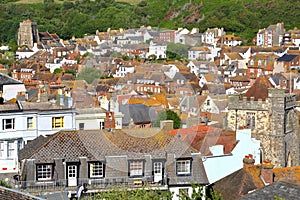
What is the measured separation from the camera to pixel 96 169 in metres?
22.2

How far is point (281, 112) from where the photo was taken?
35.9 meters

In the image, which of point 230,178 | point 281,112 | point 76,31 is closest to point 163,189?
point 230,178

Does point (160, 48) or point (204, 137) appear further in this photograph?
point (160, 48)

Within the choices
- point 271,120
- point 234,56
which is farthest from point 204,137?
point 234,56

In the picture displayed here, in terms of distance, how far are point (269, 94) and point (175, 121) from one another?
7.20 m

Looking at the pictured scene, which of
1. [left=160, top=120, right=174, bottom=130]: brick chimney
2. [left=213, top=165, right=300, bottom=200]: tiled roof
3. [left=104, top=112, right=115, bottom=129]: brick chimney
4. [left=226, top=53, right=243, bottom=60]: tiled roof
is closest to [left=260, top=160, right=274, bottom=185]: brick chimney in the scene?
[left=213, top=165, right=300, bottom=200]: tiled roof

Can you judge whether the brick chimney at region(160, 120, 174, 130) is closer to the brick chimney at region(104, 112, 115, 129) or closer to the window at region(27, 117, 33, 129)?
the brick chimney at region(104, 112, 115, 129)

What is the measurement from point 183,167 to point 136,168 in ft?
5.38

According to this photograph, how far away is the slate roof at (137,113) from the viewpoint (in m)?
29.9

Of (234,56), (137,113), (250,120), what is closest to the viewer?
(137,113)

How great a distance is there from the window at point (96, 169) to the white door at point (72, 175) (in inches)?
19.6

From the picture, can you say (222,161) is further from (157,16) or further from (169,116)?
(157,16)

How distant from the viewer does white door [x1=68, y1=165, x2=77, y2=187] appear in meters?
21.9

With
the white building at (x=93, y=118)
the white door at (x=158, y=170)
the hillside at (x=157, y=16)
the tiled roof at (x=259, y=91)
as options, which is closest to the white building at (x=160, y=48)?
the white building at (x=93, y=118)
